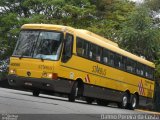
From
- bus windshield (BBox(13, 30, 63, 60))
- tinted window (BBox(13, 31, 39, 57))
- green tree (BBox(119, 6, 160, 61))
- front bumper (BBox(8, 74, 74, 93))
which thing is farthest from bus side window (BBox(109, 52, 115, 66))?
green tree (BBox(119, 6, 160, 61))

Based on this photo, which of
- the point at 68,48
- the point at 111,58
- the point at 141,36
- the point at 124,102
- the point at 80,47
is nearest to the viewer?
the point at 68,48

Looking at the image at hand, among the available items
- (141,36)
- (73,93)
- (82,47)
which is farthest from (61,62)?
(141,36)

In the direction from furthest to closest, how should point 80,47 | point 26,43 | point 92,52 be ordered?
1. point 92,52
2. point 80,47
3. point 26,43

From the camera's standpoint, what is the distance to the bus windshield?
2111 centimetres

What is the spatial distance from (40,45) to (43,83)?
1662mm

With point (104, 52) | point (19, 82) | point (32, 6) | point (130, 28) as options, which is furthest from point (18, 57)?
point (32, 6)

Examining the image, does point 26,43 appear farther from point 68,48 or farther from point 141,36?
point 141,36

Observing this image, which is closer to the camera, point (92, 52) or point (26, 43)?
point (26, 43)

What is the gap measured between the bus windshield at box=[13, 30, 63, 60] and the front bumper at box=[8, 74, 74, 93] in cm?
99

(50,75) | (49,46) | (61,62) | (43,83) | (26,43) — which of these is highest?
(26,43)

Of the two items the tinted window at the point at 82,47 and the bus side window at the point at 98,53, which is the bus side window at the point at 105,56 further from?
the tinted window at the point at 82,47

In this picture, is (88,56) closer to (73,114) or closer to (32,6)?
(73,114)

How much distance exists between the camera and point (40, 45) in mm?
21344

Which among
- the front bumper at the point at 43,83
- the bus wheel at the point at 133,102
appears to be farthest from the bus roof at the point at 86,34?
the bus wheel at the point at 133,102
